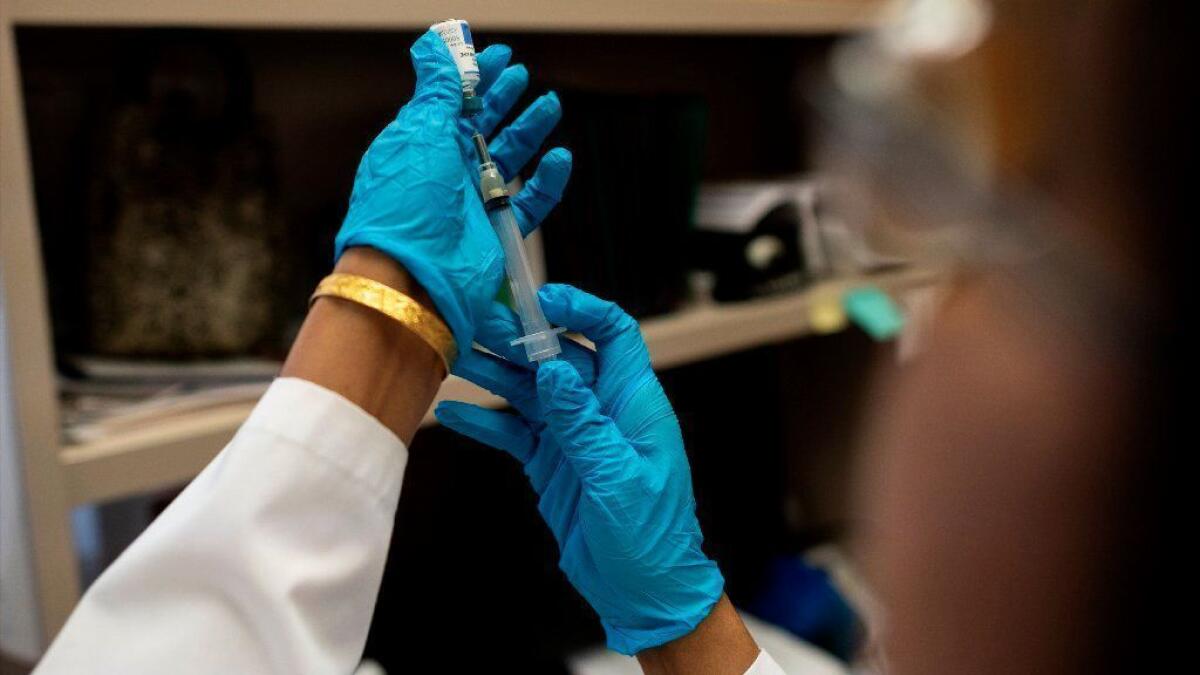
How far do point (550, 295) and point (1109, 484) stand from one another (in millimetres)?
413

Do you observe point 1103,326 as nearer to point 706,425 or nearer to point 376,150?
point 376,150

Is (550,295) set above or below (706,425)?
above

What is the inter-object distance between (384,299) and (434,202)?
3.2 inches

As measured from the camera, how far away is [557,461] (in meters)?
0.71

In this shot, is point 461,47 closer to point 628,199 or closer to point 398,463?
point 398,463

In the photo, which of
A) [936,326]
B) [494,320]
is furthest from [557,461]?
[936,326]

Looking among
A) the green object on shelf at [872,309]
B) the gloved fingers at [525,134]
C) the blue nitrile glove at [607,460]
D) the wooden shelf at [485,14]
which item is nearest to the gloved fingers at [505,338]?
the blue nitrile glove at [607,460]

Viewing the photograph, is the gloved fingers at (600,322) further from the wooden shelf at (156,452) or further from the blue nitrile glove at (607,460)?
the wooden shelf at (156,452)

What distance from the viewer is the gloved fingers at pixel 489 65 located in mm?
706

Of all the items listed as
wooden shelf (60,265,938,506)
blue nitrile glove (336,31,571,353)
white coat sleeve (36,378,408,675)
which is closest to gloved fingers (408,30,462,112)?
blue nitrile glove (336,31,571,353)

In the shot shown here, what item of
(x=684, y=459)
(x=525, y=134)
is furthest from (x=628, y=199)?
(x=684, y=459)

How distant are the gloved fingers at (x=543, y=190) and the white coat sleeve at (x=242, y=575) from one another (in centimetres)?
26

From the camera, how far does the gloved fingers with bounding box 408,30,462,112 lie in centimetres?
64

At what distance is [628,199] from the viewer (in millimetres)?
1150
